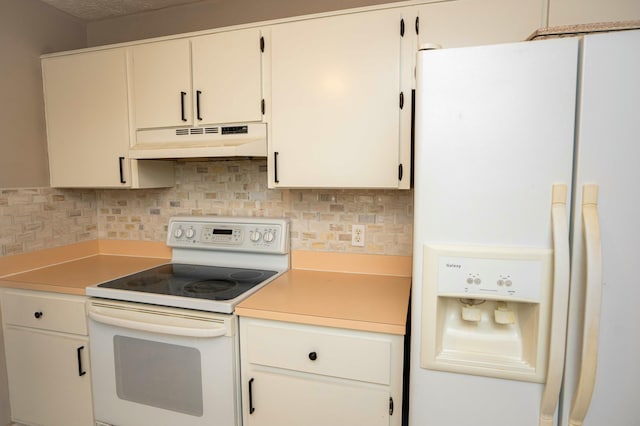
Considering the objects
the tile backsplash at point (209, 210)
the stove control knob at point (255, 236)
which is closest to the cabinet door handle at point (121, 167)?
the tile backsplash at point (209, 210)

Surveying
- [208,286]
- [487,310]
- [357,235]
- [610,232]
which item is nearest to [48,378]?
[208,286]

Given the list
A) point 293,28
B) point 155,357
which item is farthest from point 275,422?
point 293,28

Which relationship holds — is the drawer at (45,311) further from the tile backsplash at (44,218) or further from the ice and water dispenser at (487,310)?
the ice and water dispenser at (487,310)

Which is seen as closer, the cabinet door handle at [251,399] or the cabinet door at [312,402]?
the cabinet door at [312,402]

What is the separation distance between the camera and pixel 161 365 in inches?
61.8

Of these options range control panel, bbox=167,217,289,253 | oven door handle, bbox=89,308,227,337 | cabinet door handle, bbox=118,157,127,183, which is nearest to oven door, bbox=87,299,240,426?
oven door handle, bbox=89,308,227,337

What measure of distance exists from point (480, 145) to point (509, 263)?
1.12ft

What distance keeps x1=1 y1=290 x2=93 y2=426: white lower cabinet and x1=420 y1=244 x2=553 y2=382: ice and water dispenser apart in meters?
1.60

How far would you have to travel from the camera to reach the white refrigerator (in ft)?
3.10

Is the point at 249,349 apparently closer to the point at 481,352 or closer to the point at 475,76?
the point at 481,352

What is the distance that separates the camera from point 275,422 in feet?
4.66

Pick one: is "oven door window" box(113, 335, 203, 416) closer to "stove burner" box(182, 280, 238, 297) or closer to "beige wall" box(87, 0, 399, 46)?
"stove burner" box(182, 280, 238, 297)

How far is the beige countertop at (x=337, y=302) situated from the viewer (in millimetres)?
1303

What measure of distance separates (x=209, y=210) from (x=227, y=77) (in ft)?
2.68
